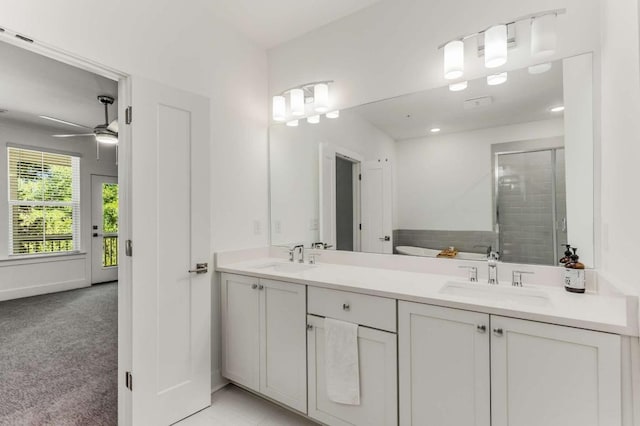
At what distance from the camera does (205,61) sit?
231cm

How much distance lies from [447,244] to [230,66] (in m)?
2.20

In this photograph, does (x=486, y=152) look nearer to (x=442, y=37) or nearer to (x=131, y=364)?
(x=442, y=37)

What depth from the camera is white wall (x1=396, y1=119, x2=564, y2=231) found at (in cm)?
189

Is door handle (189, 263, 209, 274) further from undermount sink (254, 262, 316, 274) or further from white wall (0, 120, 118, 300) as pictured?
white wall (0, 120, 118, 300)

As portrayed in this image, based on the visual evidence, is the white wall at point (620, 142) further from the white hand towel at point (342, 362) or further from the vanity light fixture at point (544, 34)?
the white hand towel at point (342, 362)

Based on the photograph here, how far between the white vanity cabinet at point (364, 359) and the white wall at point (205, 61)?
0.96 meters

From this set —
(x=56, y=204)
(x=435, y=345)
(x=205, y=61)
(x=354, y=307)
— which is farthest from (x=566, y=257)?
(x=56, y=204)

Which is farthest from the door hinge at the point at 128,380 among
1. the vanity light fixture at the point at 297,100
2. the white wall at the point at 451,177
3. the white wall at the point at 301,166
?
the vanity light fixture at the point at 297,100

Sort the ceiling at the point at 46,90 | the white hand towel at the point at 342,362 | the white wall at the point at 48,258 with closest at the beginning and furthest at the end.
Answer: the white hand towel at the point at 342,362 → the ceiling at the point at 46,90 → the white wall at the point at 48,258

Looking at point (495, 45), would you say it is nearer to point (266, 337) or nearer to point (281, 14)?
point (281, 14)

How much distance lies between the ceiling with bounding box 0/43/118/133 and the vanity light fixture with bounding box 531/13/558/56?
372cm

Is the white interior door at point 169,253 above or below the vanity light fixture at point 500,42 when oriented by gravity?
below

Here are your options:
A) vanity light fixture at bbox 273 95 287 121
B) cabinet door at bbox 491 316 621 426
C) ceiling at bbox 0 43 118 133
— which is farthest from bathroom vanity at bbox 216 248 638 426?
ceiling at bbox 0 43 118 133

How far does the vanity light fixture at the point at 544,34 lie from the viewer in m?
1.59
